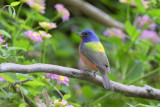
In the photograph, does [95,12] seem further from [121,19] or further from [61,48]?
[61,48]

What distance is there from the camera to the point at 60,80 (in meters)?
2.21

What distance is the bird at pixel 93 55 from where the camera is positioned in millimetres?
2494

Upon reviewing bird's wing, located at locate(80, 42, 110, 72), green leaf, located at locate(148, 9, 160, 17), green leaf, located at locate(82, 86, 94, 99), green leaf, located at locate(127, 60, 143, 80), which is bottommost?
green leaf, located at locate(82, 86, 94, 99)

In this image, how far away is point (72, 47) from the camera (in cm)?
545

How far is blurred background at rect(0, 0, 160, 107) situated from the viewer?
7.22ft

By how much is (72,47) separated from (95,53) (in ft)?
9.31

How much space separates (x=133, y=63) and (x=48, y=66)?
76.9 inches

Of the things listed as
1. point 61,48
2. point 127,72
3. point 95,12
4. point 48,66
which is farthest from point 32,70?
point 61,48

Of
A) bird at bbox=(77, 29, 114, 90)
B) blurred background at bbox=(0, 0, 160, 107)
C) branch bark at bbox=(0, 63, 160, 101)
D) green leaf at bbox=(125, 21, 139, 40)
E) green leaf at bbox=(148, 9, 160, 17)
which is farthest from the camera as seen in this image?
green leaf at bbox=(125, 21, 139, 40)

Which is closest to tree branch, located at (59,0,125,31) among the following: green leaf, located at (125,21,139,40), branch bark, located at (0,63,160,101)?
green leaf, located at (125,21,139,40)

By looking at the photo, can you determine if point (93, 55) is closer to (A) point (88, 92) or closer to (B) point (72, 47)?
(A) point (88, 92)

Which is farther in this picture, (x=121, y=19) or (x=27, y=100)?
(x=121, y=19)

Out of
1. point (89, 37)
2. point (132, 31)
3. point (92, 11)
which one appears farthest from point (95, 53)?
point (92, 11)

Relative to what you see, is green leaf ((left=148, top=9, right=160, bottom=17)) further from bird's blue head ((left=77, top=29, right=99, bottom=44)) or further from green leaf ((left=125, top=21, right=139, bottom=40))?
bird's blue head ((left=77, top=29, right=99, bottom=44))
